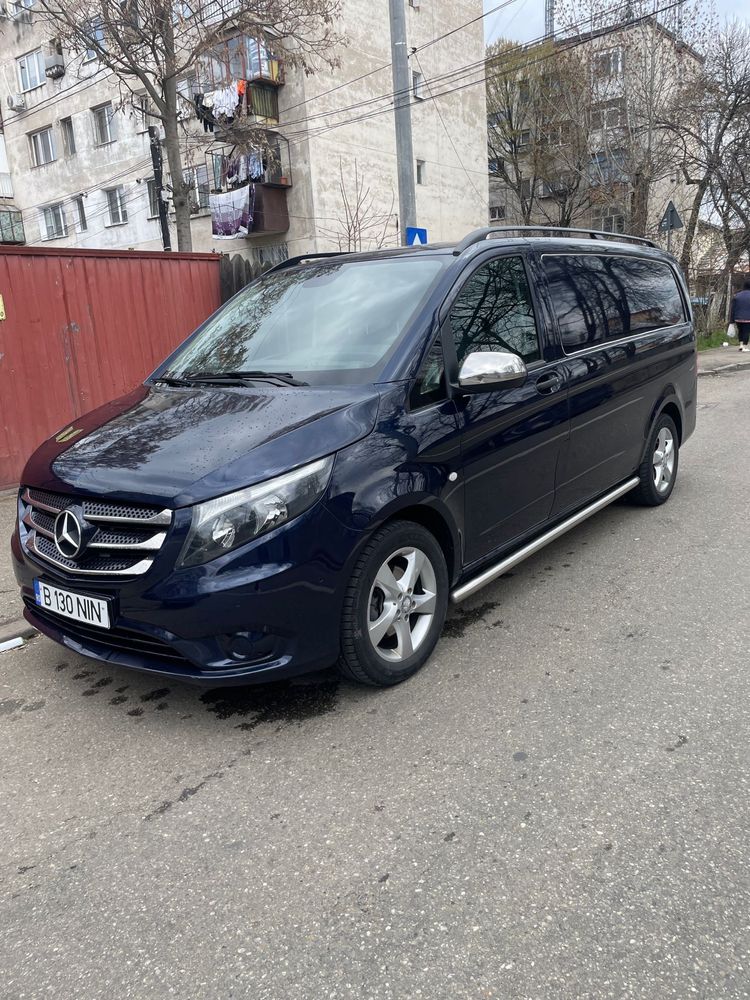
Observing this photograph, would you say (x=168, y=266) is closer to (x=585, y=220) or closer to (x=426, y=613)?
(x=426, y=613)

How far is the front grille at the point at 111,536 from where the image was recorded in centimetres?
279

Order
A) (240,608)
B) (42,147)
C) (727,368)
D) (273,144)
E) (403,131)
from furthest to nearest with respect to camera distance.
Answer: (42,147) < (273,144) < (727,368) < (403,131) < (240,608)

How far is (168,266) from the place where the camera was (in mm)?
8602

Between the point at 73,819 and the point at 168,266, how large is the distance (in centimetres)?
718

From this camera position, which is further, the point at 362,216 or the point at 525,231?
the point at 362,216

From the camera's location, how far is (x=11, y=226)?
32750 mm

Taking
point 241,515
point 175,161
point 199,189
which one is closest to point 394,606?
point 241,515

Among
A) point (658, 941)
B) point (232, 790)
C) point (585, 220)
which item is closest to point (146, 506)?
point (232, 790)

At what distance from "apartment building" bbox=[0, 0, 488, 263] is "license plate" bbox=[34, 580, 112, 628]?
1882 cm

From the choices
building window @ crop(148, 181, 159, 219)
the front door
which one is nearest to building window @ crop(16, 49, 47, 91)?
building window @ crop(148, 181, 159, 219)

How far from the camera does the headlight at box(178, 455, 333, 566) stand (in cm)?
273

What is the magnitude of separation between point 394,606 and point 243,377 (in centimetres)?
134

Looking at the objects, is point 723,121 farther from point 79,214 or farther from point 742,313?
point 79,214

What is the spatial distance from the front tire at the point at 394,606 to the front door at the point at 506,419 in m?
0.34
